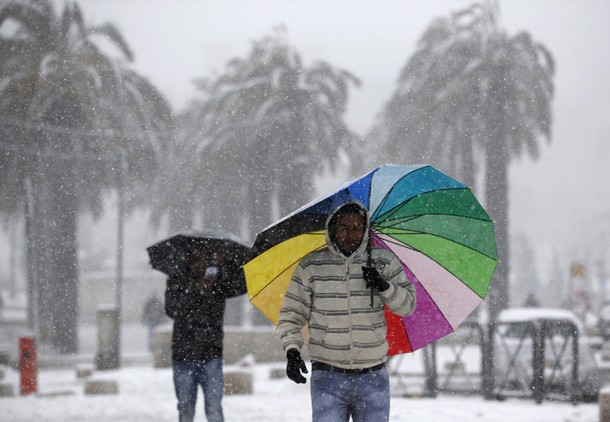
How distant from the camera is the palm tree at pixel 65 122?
20.8 metres

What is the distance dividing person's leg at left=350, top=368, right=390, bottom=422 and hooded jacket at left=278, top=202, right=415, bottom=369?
0.22ft

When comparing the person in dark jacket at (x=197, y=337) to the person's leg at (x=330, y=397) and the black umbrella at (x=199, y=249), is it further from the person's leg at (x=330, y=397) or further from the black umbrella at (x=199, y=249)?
the person's leg at (x=330, y=397)

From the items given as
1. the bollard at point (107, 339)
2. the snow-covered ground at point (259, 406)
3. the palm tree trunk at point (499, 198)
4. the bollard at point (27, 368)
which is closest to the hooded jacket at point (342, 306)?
the snow-covered ground at point (259, 406)

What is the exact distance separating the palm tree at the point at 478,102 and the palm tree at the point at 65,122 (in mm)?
7195

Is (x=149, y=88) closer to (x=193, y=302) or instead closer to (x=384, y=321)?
(x=193, y=302)

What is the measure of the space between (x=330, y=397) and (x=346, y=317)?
385 millimetres

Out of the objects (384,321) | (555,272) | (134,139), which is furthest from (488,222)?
(555,272)

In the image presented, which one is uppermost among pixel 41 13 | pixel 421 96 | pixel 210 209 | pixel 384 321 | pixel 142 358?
pixel 41 13

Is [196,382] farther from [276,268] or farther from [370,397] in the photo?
[370,397]

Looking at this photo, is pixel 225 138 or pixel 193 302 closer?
pixel 193 302

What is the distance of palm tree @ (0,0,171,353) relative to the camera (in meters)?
20.8

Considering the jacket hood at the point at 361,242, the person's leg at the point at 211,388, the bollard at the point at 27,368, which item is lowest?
the bollard at the point at 27,368

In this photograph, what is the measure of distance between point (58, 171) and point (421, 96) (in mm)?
10337

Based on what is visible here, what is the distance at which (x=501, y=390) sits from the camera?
1149 cm
